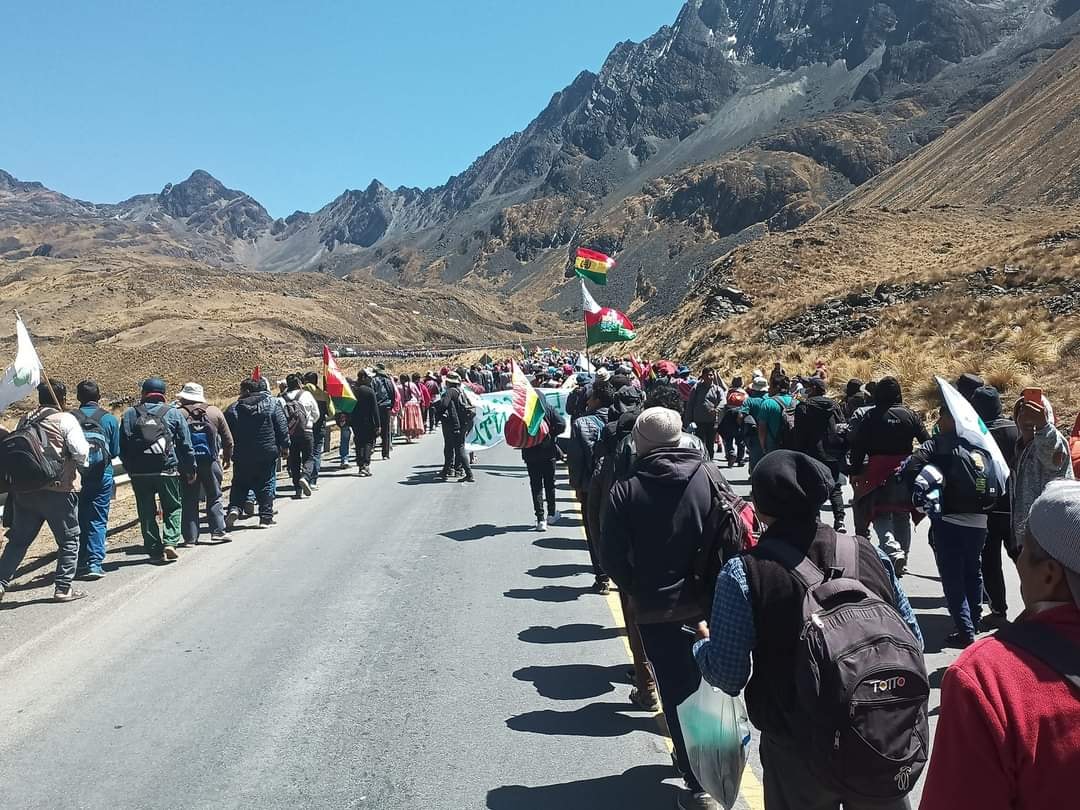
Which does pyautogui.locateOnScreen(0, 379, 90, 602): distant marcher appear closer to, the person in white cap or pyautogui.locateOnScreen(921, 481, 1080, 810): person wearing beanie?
the person in white cap

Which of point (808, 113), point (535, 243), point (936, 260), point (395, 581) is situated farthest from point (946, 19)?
point (395, 581)

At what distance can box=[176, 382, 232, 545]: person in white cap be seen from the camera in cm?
981

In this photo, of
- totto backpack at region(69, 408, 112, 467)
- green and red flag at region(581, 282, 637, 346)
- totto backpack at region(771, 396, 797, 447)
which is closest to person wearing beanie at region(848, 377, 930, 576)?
totto backpack at region(771, 396, 797, 447)

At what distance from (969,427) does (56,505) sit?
712 cm

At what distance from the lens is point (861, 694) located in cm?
246

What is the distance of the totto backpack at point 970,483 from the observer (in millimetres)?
5625

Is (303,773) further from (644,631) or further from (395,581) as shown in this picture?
(395,581)

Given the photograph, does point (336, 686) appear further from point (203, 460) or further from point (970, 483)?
point (203, 460)

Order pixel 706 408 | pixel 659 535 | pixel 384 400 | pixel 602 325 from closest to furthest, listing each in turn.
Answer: pixel 659 535 → pixel 706 408 → pixel 602 325 → pixel 384 400

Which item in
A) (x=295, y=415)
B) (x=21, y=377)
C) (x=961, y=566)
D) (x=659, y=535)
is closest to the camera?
(x=659, y=535)

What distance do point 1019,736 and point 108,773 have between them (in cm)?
417

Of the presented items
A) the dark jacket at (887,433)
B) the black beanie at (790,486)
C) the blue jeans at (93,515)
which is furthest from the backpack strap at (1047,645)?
the blue jeans at (93,515)

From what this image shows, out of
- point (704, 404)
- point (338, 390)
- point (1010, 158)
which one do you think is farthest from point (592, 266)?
point (1010, 158)

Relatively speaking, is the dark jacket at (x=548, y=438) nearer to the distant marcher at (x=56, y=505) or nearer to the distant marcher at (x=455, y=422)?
the distant marcher at (x=455, y=422)
